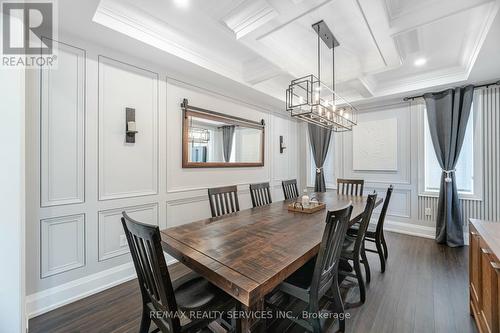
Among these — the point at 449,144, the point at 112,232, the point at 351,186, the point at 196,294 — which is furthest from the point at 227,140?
the point at 449,144

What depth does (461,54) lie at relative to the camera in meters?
2.79

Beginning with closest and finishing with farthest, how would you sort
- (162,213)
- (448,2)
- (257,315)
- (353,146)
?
1. (257,315)
2. (448,2)
3. (162,213)
4. (353,146)

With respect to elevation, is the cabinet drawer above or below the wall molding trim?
above

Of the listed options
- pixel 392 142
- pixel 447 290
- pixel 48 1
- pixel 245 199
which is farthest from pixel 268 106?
pixel 447 290

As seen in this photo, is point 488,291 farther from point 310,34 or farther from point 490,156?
point 490,156

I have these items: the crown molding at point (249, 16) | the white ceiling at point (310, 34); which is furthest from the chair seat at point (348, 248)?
the crown molding at point (249, 16)

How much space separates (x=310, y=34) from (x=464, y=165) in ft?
10.7

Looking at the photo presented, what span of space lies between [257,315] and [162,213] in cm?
198

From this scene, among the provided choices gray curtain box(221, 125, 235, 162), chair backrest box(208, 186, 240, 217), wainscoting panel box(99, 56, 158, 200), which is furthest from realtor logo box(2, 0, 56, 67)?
gray curtain box(221, 125, 235, 162)

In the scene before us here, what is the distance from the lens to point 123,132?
2357 mm

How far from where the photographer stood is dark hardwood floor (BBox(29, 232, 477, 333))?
1713mm

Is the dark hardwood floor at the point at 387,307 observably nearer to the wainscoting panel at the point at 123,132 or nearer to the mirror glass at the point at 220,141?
the wainscoting panel at the point at 123,132

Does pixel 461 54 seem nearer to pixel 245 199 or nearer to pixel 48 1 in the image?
pixel 245 199

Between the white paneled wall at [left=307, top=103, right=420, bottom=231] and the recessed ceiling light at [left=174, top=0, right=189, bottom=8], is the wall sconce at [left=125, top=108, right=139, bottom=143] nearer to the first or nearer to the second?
the recessed ceiling light at [left=174, top=0, right=189, bottom=8]
